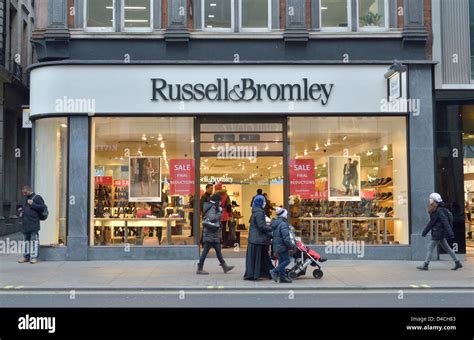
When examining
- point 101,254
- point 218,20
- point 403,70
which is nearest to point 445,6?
point 403,70

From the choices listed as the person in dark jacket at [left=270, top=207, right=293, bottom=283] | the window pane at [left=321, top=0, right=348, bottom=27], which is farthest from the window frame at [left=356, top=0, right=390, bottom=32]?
the person in dark jacket at [left=270, top=207, right=293, bottom=283]

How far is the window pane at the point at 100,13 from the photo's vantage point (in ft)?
56.4

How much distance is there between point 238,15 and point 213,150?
3987mm

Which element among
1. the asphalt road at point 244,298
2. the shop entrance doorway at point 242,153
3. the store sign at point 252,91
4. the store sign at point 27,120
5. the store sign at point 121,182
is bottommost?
the asphalt road at point 244,298

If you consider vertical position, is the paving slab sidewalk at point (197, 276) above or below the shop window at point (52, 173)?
below

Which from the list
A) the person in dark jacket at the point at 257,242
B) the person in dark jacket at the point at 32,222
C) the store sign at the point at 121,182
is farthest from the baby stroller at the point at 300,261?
the person in dark jacket at the point at 32,222

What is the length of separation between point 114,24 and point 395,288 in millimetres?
10665

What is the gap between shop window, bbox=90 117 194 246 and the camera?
17.0 m

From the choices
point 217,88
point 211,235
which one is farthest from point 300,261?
point 217,88

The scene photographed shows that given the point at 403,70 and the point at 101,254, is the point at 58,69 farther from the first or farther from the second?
the point at 403,70

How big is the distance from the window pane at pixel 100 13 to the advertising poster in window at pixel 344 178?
7541 mm

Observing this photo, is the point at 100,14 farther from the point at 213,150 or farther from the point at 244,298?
the point at 244,298

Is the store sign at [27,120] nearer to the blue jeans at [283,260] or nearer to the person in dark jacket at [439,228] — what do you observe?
the blue jeans at [283,260]

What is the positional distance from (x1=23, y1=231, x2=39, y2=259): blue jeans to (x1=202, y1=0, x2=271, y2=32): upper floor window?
7569 millimetres
